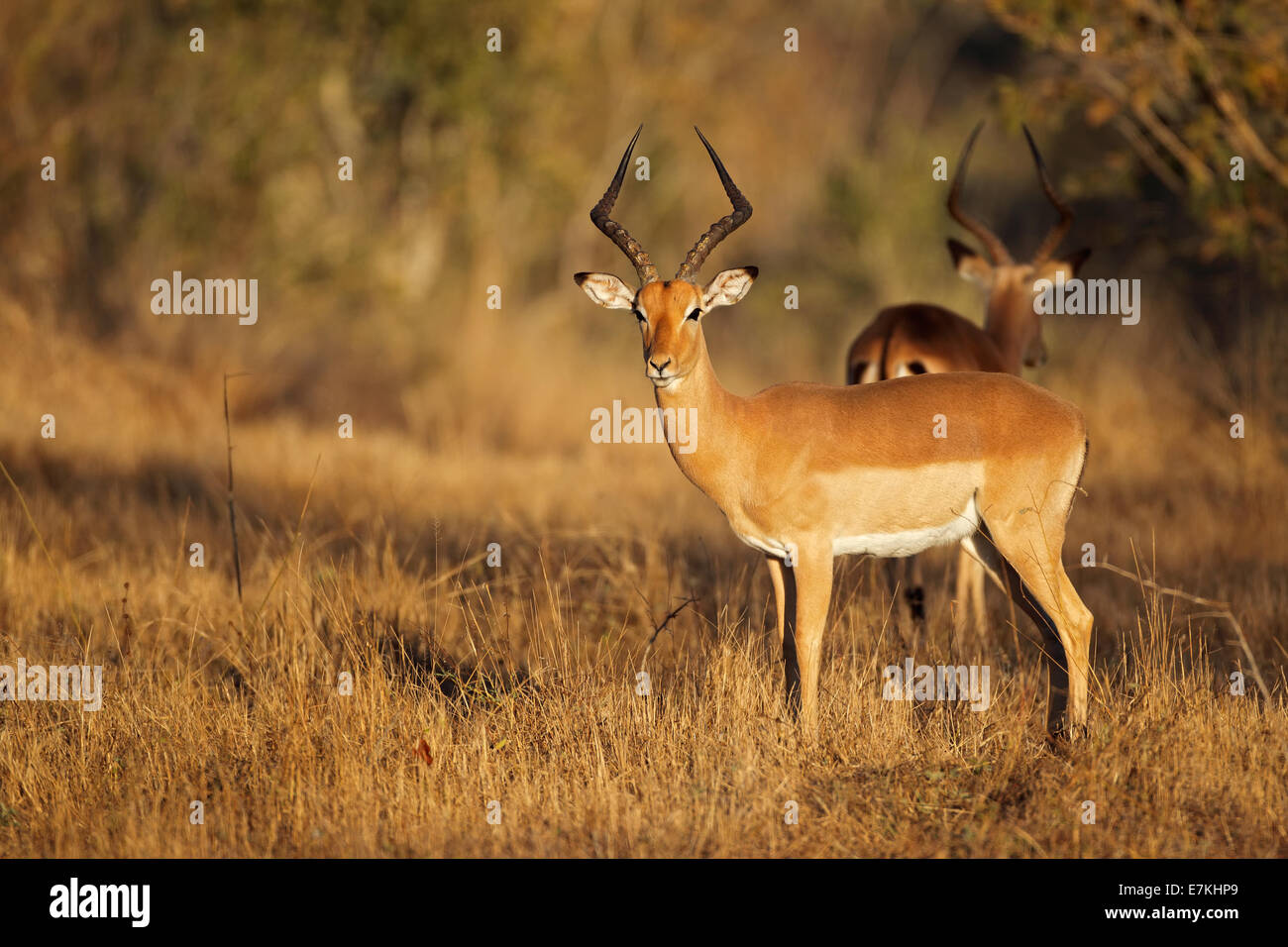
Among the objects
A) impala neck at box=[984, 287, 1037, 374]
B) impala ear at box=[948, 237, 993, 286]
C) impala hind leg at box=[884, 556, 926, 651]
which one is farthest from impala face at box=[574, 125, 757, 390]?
impala ear at box=[948, 237, 993, 286]

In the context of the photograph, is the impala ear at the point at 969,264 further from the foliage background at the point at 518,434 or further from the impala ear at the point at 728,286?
the impala ear at the point at 728,286

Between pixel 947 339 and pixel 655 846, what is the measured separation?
431 cm

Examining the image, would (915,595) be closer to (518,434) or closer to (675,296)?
(675,296)

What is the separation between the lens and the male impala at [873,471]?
5.58 metres

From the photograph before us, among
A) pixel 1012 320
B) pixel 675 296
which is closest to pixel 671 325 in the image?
pixel 675 296

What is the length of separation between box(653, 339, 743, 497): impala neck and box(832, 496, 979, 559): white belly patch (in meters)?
0.58

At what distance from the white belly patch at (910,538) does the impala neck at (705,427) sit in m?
0.58

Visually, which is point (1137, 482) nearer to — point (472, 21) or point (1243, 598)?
point (1243, 598)

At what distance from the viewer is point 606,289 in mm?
6176

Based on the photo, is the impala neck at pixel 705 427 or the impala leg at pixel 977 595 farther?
the impala leg at pixel 977 595

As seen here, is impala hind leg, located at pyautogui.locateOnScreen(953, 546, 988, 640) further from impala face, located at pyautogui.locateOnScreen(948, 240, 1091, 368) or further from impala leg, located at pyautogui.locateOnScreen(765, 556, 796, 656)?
impala face, located at pyautogui.locateOnScreen(948, 240, 1091, 368)

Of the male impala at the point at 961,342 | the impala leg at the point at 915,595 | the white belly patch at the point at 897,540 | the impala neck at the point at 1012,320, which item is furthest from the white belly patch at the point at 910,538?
the impala neck at the point at 1012,320

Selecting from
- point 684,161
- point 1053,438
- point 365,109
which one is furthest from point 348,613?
point 684,161

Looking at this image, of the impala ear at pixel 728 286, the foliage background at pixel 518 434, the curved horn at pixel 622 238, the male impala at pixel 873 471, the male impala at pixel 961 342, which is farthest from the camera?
the male impala at pixel 961 342
